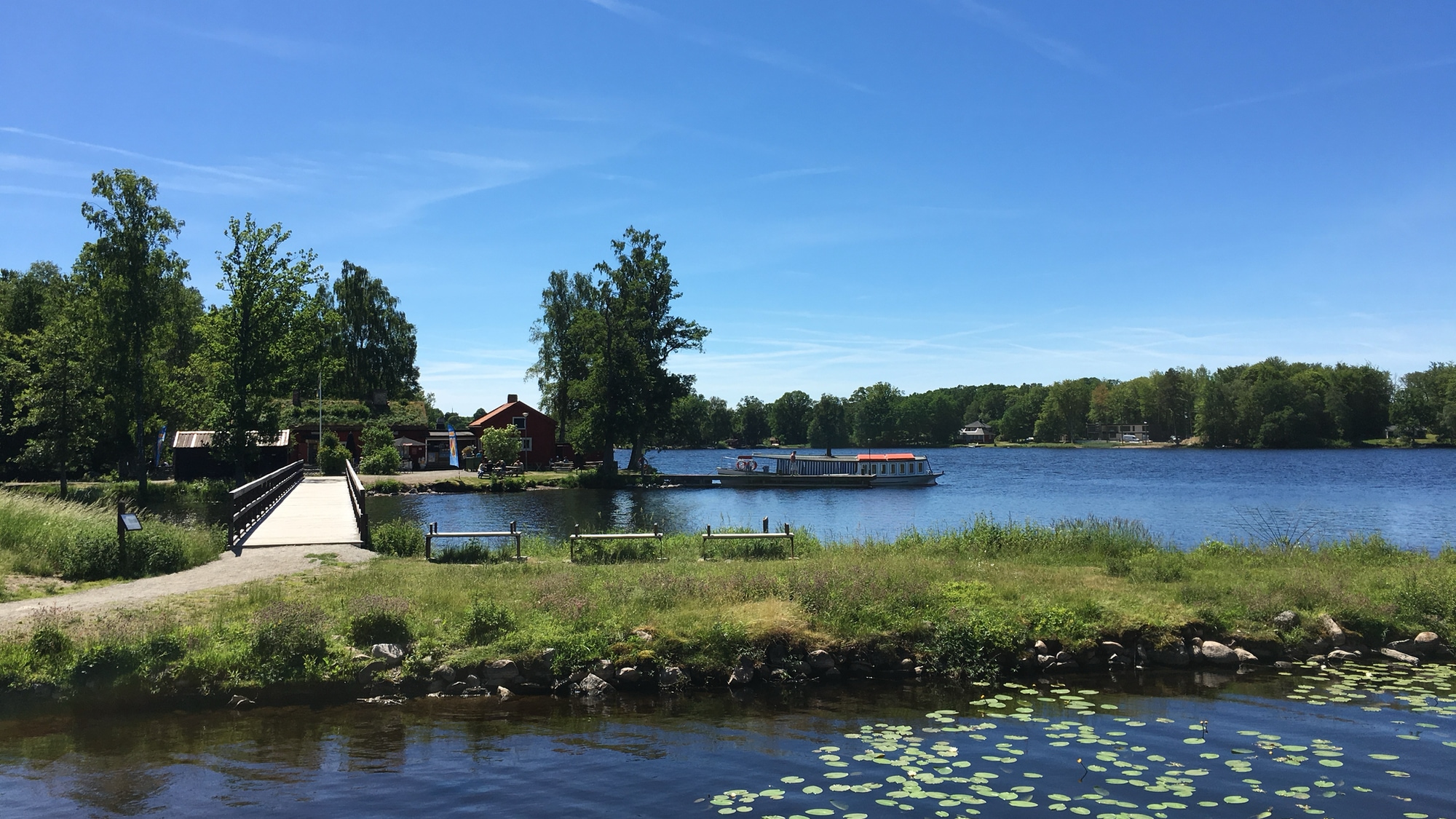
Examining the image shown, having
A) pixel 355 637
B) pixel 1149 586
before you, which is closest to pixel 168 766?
pixel 355 637

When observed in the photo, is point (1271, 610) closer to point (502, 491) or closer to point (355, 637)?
point (355, 637)

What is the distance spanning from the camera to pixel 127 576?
1638 cm

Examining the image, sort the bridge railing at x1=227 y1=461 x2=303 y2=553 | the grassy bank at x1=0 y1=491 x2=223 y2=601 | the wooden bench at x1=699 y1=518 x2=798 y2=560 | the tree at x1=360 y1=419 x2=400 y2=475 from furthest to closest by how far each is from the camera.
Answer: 1. the tree at x1=360 y1=419 x2=400 y2=475
2. the bridge railing at x1=227 y1=461 x2=303 y2=553
3. the wooden bench at x1=699 y1=518 x2=798 y2=560
4. the grassy bank at x1=0 y1=491 x2=223 y2=601

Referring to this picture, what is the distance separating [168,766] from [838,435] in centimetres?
18553

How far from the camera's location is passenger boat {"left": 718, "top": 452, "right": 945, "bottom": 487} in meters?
72.4

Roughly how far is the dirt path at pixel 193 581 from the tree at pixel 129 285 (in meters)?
33.2

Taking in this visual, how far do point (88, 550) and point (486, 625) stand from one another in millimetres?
9695

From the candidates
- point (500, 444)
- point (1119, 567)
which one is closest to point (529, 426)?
point (500, 444)

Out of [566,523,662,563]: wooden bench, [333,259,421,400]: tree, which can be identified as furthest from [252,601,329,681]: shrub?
[333,259,421,400]: tree

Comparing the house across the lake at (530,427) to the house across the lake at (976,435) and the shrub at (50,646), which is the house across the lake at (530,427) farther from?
the house across the lake at (976,435)

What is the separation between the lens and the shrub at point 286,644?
11.6m

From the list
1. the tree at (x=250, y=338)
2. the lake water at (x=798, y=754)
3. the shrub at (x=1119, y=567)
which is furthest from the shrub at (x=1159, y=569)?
the tree at (x=250, y=338)

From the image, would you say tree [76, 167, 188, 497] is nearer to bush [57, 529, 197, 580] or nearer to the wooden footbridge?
the wooden footbridge

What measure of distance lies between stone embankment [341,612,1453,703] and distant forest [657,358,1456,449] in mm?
55239
